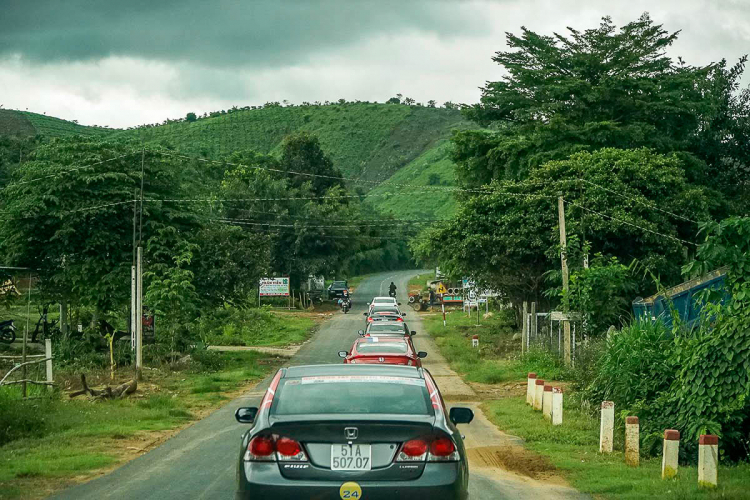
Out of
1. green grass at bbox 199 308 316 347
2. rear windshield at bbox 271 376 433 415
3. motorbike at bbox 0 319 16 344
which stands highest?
rear windshield at bbox 271 376 433 415

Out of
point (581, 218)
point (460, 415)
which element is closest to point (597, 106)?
point (581, 218)

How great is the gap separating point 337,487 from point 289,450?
1.57 ft

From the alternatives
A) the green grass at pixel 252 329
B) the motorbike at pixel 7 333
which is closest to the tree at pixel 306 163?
the green grass at pixel 252 329

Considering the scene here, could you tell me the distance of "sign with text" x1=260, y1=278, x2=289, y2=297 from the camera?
6806 cm

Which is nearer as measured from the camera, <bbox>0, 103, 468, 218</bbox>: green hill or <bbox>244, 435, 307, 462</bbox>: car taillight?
<bbox>244, 435, 307, 462</bbox>: car taillight

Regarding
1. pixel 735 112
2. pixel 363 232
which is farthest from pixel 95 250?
pixel 363 232

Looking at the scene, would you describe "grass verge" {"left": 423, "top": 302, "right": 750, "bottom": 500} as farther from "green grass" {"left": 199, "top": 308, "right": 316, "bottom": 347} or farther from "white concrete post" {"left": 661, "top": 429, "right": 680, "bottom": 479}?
"green grass" {"left": 199, "top": 308, "right": 316, "bottom": 347}

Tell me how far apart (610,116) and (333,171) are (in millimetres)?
43075

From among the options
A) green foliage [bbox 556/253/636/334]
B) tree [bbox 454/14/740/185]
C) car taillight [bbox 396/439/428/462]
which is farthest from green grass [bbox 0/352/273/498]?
tree [bbox 454/14/740/185]

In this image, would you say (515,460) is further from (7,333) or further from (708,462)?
(7,333)

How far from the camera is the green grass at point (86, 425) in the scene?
12.4 metres

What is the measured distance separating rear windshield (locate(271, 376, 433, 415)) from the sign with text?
197 ft

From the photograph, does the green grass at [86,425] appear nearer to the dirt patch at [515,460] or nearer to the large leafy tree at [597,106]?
the dirt patch at [515,460]

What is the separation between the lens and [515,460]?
13.5 m
